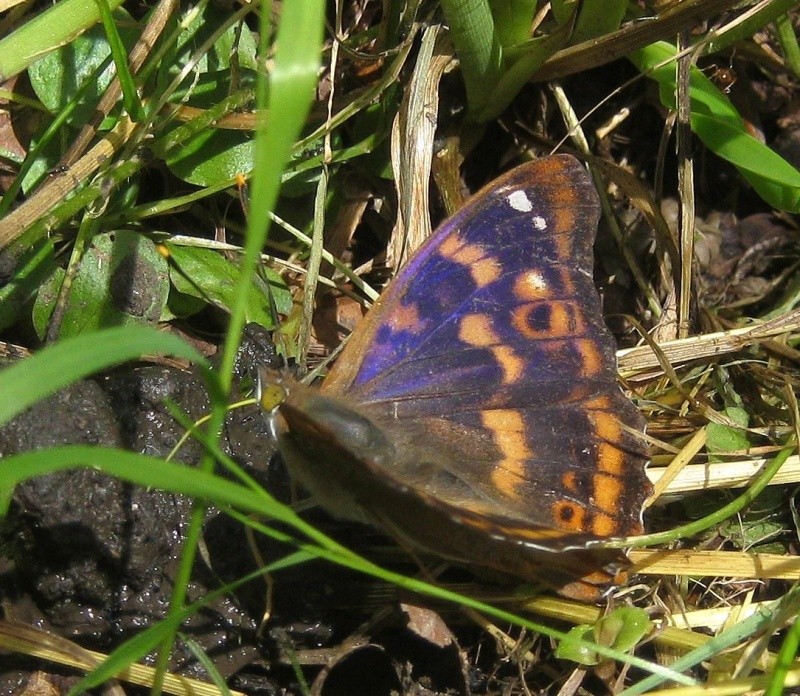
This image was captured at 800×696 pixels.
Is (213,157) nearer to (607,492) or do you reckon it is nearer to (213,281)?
(213,281)

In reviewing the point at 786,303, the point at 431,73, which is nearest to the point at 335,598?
the point at 431,73

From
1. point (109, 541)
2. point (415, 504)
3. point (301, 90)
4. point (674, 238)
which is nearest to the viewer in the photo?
point (301, 90)

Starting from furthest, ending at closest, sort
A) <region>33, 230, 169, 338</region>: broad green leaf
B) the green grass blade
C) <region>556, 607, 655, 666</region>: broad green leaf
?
1. <region>33, 230, 169, 338</region>: broad green leaf
2. <region>556, 607, 655, 666</region>: broad green leaf
3. the green grass blade

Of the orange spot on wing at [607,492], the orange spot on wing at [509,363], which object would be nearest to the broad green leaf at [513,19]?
the orange spot on wing at [509,363]

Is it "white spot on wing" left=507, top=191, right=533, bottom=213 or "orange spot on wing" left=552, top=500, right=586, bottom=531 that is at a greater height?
"white spot on wing" left=507, top=191, right=533, bottom=213

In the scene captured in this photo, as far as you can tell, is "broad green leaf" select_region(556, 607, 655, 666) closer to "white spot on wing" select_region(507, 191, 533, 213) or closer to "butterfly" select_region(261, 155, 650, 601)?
"butterfly" select_region(261, 155, 650, 601)

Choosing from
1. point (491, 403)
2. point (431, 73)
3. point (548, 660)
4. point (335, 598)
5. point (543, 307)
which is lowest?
point (548, 660)

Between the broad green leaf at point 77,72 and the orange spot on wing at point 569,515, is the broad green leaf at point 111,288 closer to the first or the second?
the broad green leaf at point 77,72

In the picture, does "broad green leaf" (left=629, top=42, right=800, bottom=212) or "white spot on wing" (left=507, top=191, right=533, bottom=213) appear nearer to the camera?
"white spot on wing" (left=507, top=191, right=533, bottom=213)

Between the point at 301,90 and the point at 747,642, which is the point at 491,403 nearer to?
the point at 747,642

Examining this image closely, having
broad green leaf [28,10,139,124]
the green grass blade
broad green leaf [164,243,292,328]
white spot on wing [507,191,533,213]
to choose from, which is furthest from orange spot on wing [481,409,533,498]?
broad green leaf [28,10,139,124]
